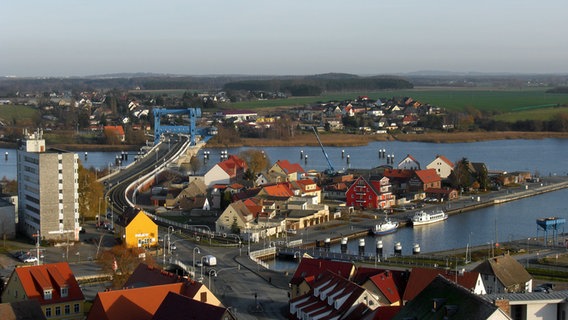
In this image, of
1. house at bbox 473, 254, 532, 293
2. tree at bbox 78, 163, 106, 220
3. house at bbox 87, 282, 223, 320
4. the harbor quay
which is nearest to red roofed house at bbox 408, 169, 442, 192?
the harbor quay

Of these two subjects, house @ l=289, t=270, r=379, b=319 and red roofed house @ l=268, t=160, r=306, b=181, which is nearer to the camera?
house @ l=289, t=270, r=379, b=319

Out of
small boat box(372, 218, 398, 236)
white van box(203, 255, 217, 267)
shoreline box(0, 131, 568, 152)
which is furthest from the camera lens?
shoreline box(0, 131, 568, 152)

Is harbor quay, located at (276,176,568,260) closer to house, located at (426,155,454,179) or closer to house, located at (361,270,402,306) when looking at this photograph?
house, located at (426,155,454,179)

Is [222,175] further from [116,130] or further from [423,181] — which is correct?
[116,130]

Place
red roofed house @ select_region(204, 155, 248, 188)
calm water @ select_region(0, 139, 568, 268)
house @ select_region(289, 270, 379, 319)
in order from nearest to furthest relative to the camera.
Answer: house @ select_region(289, 270, 379, 319), calm water @ select_region(0, 139, 568, 268), red roofed house @ select_region(204, 155, 248, 188)

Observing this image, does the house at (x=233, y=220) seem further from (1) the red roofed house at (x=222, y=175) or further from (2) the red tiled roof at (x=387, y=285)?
(2) the red tiled roof at (x=387, y=285)
